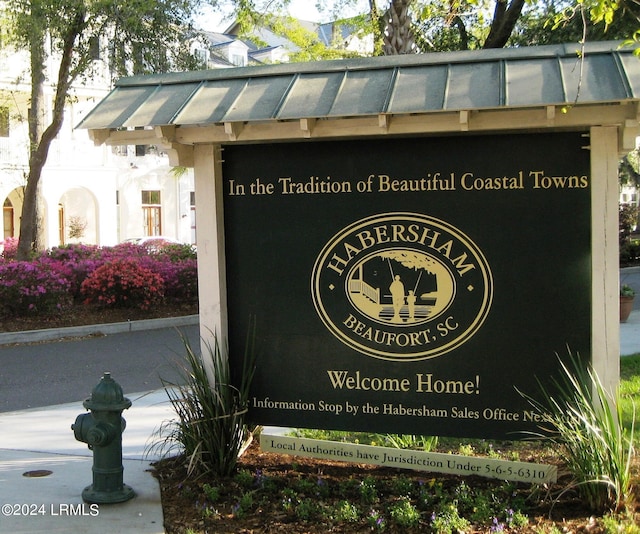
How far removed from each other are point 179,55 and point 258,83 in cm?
1091

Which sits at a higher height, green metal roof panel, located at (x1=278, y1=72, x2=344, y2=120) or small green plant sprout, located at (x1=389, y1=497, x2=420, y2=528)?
green metal roof panel, located at (x1=278, y1=72, x2=344, y2=120)

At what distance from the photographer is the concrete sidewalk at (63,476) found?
182 inches

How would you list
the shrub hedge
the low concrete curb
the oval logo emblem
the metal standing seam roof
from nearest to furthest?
1. the metal standing seam roof
2. the oval logo emblem
3. the low concrete curb
4. the shrub hedge

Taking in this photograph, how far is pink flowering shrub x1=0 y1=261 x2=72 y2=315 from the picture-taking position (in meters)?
13.5

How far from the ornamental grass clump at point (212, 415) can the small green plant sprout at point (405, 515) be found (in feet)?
4.12

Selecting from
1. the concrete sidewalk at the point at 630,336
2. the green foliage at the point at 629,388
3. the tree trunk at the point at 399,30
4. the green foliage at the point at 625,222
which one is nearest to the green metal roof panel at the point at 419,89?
the green foliage at the point at 629,388

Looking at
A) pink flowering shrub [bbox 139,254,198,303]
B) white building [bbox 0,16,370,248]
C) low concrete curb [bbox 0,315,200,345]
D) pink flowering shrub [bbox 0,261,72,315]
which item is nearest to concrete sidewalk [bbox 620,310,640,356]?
low concrete curb [bbox 0,315,200,345]

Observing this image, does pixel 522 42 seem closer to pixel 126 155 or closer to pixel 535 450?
pixel 535 450

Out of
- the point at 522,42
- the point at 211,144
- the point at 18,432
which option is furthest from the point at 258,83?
the point at 522,42

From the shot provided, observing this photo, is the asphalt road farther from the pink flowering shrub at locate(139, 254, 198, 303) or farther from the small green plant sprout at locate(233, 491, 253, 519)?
the small green plant sprout at locate(233, 491, 253, 519)

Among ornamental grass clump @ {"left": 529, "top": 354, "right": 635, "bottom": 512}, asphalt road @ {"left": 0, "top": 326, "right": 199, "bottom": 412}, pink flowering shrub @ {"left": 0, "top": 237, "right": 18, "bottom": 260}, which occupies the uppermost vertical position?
pink flowering shrub @ {"left": 0, "top": 237, "right": 18, "bottom": 260}

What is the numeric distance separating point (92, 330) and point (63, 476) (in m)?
8.28

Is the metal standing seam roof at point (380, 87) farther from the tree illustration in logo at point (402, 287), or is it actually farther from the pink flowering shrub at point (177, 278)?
the pink flowering shrub at point (177, 278)

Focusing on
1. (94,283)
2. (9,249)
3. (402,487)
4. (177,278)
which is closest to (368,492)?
(402,487)
